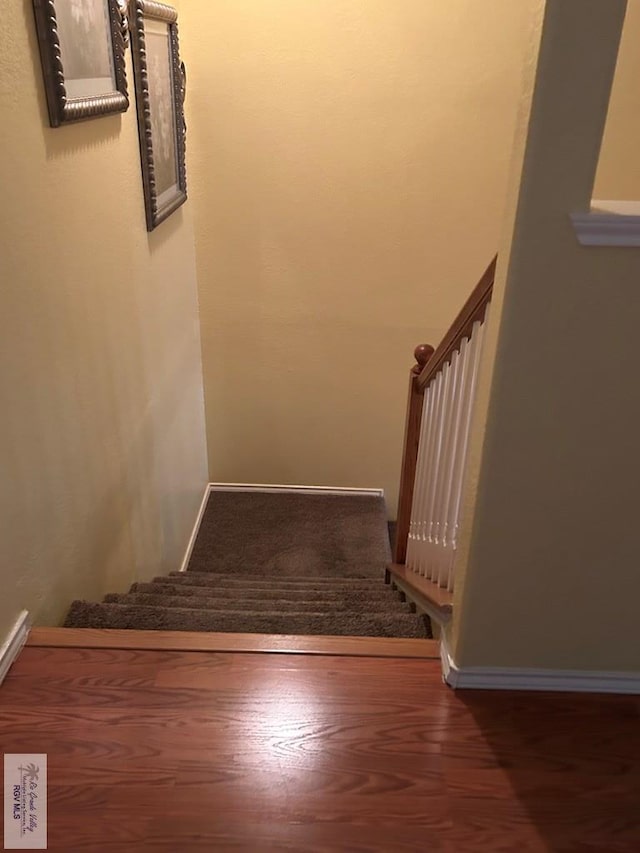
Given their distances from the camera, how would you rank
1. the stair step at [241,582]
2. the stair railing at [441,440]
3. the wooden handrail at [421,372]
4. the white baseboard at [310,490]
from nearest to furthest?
the wooden handrail at [421,372], the stair railing at [441,440], the stair step at [241,582], the white baseboard at [310,490]

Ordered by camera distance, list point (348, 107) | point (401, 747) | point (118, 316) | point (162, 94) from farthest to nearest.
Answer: point (348, 107) → point (162, 94) → point (118, 316) → point (401, 747)

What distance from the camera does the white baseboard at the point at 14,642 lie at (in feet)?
5.33

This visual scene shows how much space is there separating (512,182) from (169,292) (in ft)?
6.80

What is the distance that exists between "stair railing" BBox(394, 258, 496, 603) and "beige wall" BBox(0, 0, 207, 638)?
1.02 metres

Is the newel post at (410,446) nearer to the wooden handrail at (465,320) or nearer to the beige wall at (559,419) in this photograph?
the wooden handrail at (465,320)

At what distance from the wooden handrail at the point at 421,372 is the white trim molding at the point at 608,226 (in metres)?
0.23

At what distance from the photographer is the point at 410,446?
257 cm

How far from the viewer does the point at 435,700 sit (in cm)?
164

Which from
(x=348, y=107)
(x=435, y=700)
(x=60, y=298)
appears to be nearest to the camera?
(x=435, y=700)

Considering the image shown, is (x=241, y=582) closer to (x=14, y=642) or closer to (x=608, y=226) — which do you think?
(x=14, y=642)

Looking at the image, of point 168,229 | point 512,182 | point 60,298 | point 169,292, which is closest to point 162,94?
point 168,229

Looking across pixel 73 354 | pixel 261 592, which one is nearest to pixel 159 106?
pixel 73 354

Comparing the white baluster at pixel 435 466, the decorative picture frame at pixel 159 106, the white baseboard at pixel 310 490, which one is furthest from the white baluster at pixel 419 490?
the white baseboard at pixel 310 490

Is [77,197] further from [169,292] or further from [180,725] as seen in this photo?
[180,725]
